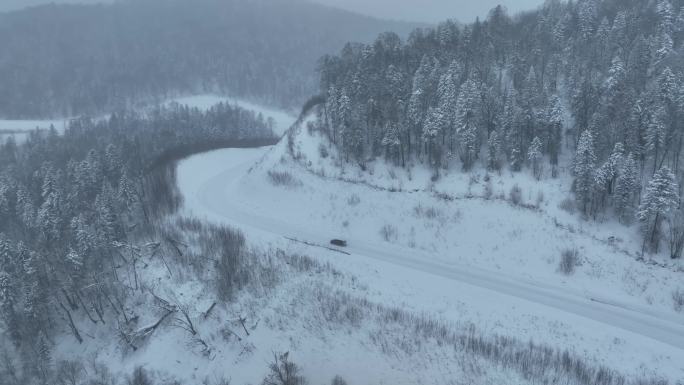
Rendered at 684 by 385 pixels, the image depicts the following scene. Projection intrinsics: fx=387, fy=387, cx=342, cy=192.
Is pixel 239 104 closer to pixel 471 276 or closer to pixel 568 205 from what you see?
pixel 568 205

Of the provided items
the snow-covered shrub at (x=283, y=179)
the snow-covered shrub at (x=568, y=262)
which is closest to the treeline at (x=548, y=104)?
the snow-covered shrub at (x=568, y=262)

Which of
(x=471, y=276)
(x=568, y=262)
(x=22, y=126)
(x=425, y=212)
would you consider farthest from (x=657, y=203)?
(x=22, y=126)

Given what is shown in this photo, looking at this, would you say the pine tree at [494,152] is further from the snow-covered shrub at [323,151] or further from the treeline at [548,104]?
the snow-covered shrub at [323,151]

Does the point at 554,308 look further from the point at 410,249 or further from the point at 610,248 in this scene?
the point at 410,249

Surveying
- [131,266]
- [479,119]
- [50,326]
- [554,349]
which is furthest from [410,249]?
[50,326]

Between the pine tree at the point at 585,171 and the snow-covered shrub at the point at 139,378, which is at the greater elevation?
the pine tree at the point at 585,171

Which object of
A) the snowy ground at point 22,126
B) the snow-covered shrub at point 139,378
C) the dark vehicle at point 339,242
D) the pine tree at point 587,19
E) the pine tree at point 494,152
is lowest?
the snow-covered shrub at point 139,378

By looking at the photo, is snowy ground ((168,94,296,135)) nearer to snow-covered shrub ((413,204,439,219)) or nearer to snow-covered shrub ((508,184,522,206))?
snow-covered shrub ((413,204,439,219))
